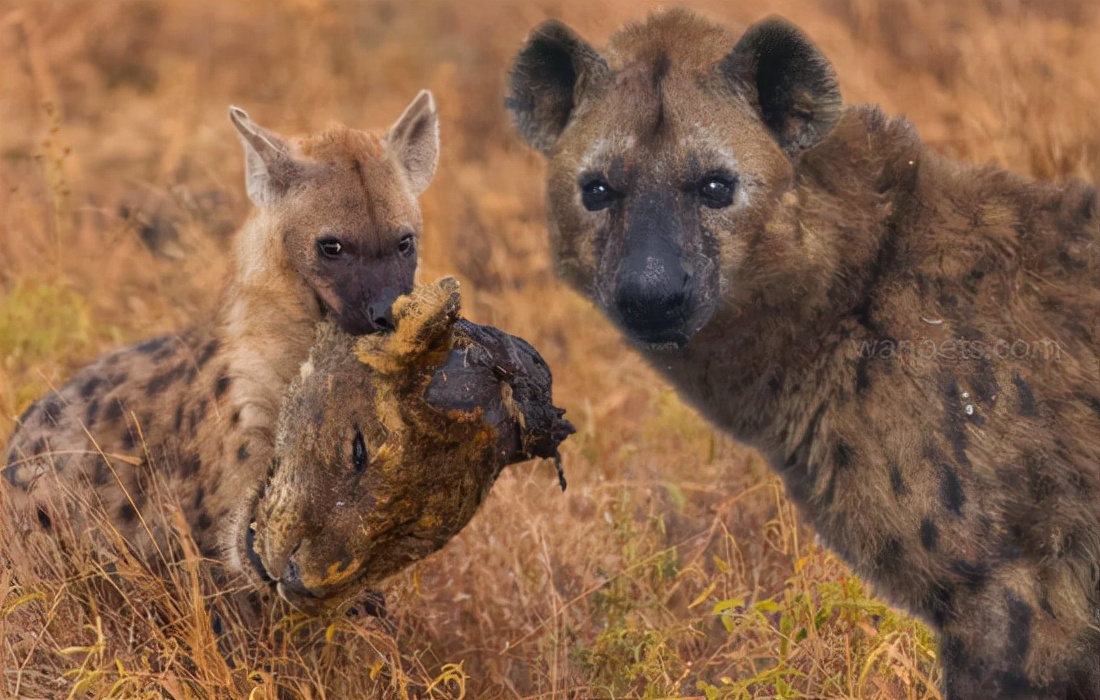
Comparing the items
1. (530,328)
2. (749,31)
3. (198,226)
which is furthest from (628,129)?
(198,226)

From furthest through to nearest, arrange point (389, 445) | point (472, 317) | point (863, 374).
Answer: point (472, 317)
point (863, 374)
point (389, 445)

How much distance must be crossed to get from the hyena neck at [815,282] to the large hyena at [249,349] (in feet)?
3.17

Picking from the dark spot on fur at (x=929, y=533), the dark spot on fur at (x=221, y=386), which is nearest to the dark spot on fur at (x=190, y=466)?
the dark spot on fur at (x=221, y=386)

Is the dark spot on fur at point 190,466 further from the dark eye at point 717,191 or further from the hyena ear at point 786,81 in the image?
the hyena ear at point 786,81

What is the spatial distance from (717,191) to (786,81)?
0.38m

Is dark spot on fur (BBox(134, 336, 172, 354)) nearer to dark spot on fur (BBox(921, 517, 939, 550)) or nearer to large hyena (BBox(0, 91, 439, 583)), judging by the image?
large hyena (BBox(0, 91, 439, 583))

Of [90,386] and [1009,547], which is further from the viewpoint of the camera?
[90,386]

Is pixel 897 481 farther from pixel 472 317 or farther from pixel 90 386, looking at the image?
pixel 472 317

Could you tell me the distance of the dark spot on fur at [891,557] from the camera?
3969 mm

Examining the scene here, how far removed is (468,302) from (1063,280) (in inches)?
166

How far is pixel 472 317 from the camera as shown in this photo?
781 cm

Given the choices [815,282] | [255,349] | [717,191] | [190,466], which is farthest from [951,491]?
[190,466]

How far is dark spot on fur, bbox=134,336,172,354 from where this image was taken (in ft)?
16.9

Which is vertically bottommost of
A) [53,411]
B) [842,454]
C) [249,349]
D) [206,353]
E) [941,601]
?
[53,411]
